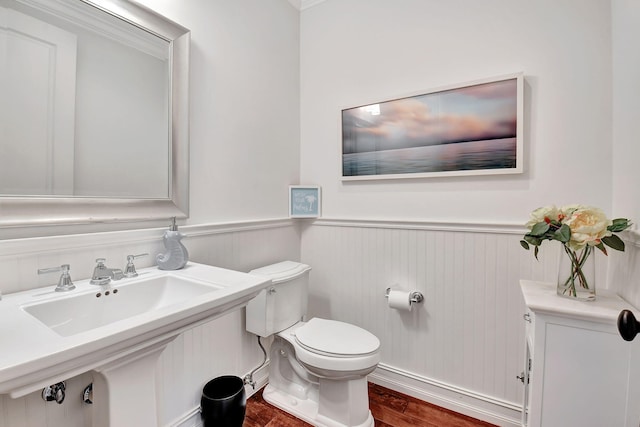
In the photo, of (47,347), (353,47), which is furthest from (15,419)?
(353,47)

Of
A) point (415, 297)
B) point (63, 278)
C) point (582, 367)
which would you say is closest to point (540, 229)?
point (582, 367)

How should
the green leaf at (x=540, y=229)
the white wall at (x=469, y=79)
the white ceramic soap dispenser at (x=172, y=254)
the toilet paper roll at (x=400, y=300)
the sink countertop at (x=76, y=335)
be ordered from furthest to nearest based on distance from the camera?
the toilet paper roll at (x=400, y=300), the white wall at (x=469, y=79), the white ceramic soap dispenser at (x=172, y=254), the green leaf at (x=540, y=229), the sink countertop at (x=76, y=335)

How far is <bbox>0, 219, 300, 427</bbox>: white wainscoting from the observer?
3.01ft

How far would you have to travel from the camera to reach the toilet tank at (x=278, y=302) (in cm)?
156

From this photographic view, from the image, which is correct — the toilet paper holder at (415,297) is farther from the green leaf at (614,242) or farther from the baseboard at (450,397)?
the green leaf at (614,242)

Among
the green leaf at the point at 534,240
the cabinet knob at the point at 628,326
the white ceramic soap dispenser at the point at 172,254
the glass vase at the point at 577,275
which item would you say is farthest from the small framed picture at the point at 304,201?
the cabinet knob at the point at 628,326

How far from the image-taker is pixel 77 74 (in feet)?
3.51

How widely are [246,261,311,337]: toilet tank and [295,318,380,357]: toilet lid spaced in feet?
0.38

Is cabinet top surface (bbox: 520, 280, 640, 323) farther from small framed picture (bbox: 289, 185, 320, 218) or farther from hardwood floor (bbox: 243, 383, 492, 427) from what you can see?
small framed picture (bbox: 289, 185, 320, 218)

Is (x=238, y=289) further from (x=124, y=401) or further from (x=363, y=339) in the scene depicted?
(x=363, y=339)

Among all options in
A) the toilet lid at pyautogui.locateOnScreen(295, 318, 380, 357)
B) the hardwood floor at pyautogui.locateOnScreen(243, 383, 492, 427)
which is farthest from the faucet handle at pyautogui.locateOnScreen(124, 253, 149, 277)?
the hardwood floor at pyautogui.locateOnScreen(243, 383, 492, 427)

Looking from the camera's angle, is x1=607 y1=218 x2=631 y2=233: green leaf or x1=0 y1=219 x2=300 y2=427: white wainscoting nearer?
x1=0 y1=219 x2=300 y2=427: white wainscoting

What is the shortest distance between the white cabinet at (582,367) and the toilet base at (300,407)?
2.73 ft

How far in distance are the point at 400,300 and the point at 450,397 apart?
0.60m
